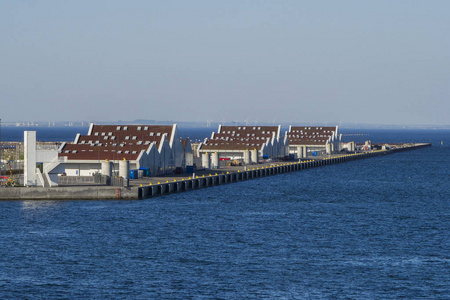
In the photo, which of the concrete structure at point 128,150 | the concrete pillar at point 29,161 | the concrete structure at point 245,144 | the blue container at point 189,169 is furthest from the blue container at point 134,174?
the concrete structure at point 245,144

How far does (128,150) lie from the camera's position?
12388 centimetres

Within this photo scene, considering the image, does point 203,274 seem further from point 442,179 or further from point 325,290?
point 442,179

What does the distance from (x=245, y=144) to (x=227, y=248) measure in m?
116

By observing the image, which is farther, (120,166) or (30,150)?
(120,166)

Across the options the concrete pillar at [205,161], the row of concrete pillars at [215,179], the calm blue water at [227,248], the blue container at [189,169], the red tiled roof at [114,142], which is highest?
the red tiled roof at [114,142]

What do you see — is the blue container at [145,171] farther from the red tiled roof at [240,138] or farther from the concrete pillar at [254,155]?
the red tiled roof at [240,138]

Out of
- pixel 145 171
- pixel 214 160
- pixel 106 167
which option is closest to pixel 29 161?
pixel 106 167

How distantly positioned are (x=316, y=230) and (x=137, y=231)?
1775 centimetres

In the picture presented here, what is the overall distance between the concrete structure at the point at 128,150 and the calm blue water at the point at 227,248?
14183 mm

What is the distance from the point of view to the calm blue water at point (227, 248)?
53.2m

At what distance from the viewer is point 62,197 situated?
9750 cm

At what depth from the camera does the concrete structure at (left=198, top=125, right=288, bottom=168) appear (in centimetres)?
17812

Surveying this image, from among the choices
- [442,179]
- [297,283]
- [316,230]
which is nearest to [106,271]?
[297,283]

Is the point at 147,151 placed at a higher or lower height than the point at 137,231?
higher
